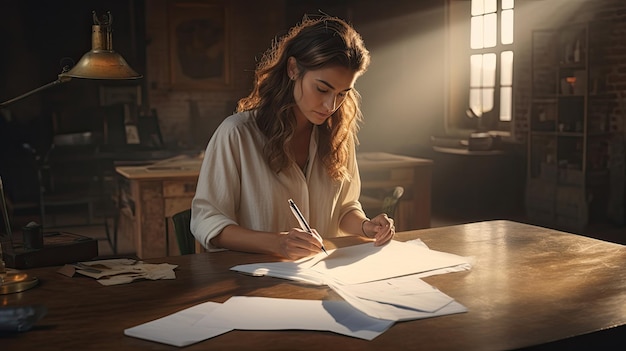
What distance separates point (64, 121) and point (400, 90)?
4207 millimetres

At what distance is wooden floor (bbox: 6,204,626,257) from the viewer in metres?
6.18

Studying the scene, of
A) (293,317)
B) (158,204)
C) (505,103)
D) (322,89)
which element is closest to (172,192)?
(158,204)

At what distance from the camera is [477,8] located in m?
8.62

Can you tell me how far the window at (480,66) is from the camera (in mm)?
8188

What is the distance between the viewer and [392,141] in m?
9.58

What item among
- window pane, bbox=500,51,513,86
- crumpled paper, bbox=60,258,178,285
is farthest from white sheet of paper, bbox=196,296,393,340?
window pane, bbox=500,51,513,86

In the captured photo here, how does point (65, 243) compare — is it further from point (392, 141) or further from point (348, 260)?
point (392, 141)

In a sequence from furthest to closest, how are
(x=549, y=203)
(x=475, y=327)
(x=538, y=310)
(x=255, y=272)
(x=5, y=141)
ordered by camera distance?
1. (x=5, y=141)
2. (x=549, y=203)
3. (x=255, y=272)
4. (x=538, y=310)
5. (x=475, y=327)

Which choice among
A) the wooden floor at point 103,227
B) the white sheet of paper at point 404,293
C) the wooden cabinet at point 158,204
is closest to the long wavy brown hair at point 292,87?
the white sheet of paper at point 404,293

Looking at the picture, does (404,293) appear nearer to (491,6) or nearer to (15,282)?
(15,282)

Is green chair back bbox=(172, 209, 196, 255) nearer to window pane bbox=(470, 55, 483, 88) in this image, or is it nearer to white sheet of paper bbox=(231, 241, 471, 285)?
white sheet of paper bbox=(231, 241, 471, 285)

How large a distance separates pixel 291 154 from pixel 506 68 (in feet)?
A: 20.9

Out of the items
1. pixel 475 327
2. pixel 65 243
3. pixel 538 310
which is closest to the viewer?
pixel 475 327

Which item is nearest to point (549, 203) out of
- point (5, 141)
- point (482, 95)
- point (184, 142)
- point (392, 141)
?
point (482, 95)
